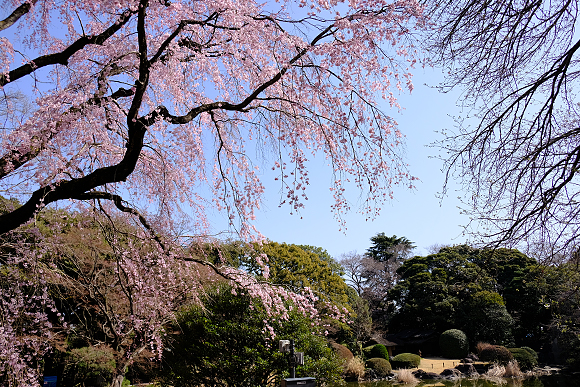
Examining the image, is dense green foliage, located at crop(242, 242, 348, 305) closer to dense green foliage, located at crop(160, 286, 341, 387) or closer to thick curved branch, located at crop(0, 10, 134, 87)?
dense green foliage, located at crop(160, 286, 341, 387)

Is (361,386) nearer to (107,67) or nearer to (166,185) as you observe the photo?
(166,185)

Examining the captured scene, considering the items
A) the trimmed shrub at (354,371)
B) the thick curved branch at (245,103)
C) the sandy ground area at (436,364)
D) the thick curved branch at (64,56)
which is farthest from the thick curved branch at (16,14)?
the sandy ground area at (436,364)

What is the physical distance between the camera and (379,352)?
20.0 metres

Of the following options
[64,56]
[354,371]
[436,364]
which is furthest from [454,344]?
[64,56]

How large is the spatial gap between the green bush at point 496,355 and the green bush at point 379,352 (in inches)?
166

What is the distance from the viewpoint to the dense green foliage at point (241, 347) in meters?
7.99

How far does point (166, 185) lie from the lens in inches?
214

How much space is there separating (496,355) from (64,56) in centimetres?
1946

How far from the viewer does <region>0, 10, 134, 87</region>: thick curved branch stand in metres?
4.52

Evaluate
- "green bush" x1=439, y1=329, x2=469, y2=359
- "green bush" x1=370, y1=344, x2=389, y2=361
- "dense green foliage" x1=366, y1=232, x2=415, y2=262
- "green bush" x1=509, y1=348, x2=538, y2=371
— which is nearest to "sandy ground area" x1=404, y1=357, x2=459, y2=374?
"green bush" x1=439, y1=329, x2=469, y2=359

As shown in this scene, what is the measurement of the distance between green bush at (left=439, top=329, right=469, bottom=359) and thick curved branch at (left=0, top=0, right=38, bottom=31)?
69.6 ft

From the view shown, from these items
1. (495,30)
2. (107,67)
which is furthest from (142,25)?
(495,30)

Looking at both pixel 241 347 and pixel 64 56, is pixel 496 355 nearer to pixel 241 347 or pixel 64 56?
pixel 241 347

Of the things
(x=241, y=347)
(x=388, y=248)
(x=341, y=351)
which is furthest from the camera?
(x=388, y=248)
